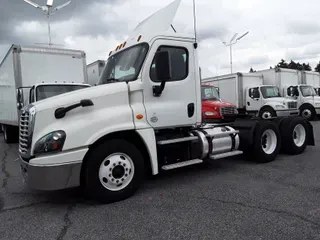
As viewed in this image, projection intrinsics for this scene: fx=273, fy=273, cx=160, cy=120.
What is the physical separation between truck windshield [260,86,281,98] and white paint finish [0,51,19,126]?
13.9m

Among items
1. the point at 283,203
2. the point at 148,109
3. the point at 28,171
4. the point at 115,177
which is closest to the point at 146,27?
the point at 148,109

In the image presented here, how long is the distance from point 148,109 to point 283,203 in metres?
2.49

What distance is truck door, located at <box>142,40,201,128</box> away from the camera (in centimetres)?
455

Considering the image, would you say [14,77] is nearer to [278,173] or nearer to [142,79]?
[142,79]

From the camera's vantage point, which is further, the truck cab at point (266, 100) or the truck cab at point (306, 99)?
the truck cab at point (306, 99)

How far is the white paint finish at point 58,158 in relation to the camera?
370 centimetres

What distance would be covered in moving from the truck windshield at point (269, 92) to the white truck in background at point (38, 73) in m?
11.8

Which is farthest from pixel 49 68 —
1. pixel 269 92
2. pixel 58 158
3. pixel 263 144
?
pixel 269 92

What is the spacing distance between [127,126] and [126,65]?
48.3 inches

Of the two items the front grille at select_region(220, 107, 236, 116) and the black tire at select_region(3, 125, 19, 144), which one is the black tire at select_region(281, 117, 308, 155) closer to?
the front grille at select_region(220, 107, 236, 116)

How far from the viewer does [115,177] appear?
4199 mm

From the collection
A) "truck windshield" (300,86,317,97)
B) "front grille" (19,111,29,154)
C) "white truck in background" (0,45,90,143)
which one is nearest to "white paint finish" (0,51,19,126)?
"white truck in background" (0,45,90,143)

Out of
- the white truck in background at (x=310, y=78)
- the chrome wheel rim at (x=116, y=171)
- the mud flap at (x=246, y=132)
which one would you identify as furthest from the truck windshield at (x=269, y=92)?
the chrome wheel rim at (x=116, y=171)

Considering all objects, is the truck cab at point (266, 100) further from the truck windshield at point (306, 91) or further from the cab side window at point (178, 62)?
the cab side window at point (178, 62)
